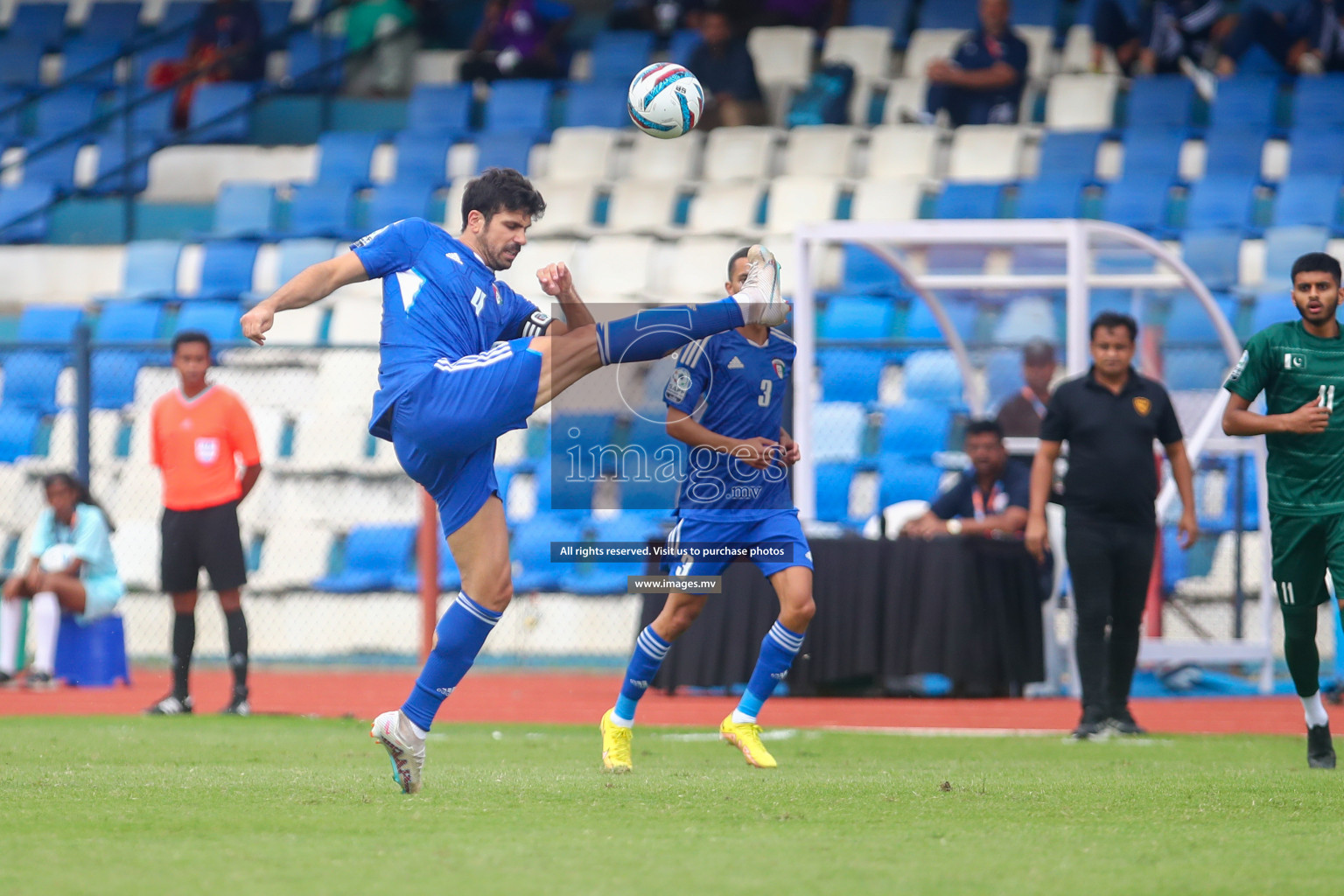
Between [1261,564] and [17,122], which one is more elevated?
[17,122]

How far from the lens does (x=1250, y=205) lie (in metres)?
16.0

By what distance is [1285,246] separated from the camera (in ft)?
49.5

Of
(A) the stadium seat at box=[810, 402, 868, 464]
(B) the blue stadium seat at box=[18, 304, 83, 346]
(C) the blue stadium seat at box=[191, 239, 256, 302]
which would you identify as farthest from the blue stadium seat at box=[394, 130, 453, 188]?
(A) the stadium seat at box=[810, 402, 868, 464]

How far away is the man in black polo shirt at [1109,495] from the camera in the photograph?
9.68 metres

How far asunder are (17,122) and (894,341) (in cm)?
1212

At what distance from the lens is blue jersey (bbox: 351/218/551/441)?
6.15 meters

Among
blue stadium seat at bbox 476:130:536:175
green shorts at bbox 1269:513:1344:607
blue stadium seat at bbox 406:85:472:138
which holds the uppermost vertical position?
blue stadium seat at bbox 406:85:472:138

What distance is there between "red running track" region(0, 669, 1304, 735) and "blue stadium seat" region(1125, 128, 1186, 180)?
591 cm

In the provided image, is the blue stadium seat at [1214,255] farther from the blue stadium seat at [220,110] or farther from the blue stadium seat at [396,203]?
→ the blue stadium seat at [220,110]

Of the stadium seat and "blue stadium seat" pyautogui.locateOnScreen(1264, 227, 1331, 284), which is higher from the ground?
"blue stadium seat" pyautogui.locateOnScreen(1264, 227, 1331, 284)

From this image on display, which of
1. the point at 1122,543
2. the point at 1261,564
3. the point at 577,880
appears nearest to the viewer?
the point at 577,880

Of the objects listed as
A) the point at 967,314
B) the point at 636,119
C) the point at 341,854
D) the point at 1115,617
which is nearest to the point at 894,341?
the point at 967,314

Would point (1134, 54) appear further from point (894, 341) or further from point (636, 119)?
point (636, 119)

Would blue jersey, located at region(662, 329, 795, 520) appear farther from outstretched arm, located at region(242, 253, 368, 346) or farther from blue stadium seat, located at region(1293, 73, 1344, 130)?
blue stadium seat, located at region(1293, 73, 1344, 130)
